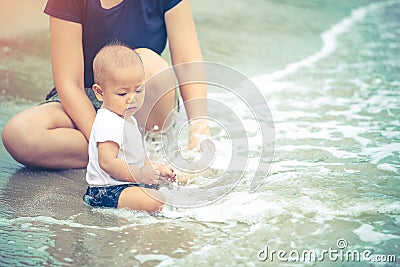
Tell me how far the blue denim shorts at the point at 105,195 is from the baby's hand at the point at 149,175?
5 cm

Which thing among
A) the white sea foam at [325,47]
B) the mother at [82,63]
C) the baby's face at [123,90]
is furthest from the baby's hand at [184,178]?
the white sea foam at [325,47]

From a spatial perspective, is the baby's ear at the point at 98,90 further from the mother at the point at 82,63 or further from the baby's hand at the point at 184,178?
the baby's hand at the point at 184,178

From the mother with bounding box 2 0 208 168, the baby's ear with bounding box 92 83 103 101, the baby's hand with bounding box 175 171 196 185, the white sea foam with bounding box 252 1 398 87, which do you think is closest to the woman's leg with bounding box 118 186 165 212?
the baby's hand with bounding box 175 171 196 185

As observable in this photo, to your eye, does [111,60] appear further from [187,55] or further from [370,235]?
[370,235]

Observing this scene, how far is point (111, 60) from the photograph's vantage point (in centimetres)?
264

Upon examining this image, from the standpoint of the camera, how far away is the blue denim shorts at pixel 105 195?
265 cm

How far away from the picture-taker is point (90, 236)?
2.40m

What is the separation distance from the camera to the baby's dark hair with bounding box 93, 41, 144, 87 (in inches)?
104

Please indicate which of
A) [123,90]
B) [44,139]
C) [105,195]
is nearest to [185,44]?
[123,90]

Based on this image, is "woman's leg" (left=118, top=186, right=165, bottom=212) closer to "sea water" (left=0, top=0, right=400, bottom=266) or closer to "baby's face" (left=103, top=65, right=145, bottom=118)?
"sea water" (left=0, top=0, right=400, bottom=266)

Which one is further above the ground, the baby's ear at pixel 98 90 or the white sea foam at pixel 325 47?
the baby's ear at pixel 98 90

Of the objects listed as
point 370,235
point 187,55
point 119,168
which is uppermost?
point 187,55

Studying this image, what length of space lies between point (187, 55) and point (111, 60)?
0.68m

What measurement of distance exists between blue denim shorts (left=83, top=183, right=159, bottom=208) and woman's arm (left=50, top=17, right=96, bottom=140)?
429 mm
